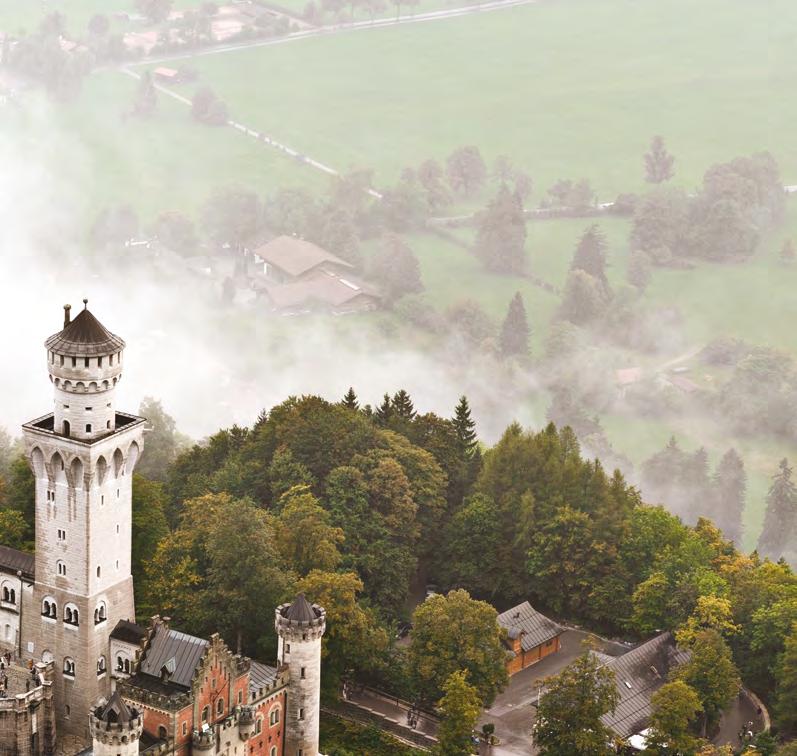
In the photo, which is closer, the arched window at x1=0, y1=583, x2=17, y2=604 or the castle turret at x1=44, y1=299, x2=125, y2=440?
the castle turret at x1=44, y1=299, x2=125, y2=440

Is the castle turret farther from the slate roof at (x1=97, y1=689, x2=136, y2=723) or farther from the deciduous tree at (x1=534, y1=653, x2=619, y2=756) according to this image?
the deciduous tree at (x1=534, y1=653, x2=619, y2=756)

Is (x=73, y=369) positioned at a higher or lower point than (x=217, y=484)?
higher

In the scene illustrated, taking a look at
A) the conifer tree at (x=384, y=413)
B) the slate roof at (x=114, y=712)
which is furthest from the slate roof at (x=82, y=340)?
the conifer tree at (x=384, y=413)

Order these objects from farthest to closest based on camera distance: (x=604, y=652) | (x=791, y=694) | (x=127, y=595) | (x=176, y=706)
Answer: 1. (x=604, y=652)
2. (x=791, y=694)
3. (x=127, y=595)
4. (x=176, y=706)

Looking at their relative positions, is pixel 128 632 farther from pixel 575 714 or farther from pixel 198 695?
pixel 575 714

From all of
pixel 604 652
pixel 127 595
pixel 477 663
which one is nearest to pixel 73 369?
pixel 127 595

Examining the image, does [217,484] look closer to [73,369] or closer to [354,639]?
[354,639]

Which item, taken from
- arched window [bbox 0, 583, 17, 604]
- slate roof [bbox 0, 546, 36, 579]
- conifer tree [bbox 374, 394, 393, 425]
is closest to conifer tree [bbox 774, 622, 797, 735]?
conifer tree [bbox 374, 394, 393, 425]
